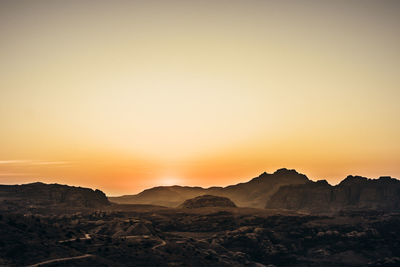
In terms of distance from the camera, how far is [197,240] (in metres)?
129

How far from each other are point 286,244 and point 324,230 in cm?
2337

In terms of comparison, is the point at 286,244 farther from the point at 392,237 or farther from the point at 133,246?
the point at 133,246

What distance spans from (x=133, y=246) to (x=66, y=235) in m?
15.9

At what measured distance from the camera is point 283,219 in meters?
182

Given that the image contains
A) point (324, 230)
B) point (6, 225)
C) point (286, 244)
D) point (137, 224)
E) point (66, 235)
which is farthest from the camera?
point (324, 230)

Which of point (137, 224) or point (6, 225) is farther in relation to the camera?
point (137, 224)

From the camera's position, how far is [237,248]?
13700 cm

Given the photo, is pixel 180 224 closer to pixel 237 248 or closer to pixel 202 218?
pixel 202 218

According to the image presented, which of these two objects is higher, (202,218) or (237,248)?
(202,218)

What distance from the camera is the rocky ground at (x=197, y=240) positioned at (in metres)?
81.9

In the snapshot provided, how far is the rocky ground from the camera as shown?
8188 cm

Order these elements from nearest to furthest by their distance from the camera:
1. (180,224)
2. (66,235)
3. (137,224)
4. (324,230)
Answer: (66,235) → (137,224) → (324,230) → (180,224)

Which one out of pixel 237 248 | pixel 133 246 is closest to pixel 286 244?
pixel 237 248

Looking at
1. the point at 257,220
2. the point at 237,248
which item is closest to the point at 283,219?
the point at 257,220
